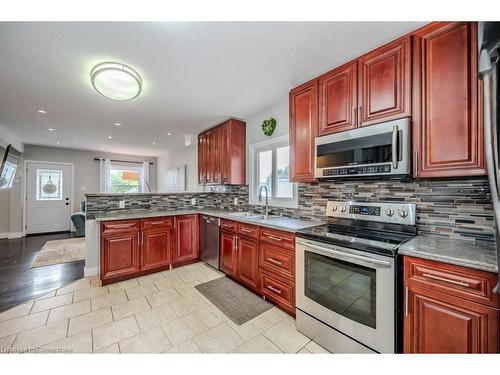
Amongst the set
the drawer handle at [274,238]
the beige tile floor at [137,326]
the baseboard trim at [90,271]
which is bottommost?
the beige tile floor at [137,326]

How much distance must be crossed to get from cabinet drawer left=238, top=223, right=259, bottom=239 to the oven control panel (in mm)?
820

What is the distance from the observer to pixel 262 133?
10.7ft

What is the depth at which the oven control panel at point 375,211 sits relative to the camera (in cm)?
171

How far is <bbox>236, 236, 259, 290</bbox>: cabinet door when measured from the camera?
244cm

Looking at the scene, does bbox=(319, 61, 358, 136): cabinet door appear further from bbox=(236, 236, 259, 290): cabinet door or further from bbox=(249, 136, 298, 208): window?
bbox=(236, 236, 259, 290): cabinet door

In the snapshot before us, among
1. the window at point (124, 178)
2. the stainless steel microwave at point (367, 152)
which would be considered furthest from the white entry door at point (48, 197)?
the stainless steel microwave at point (367, 152)

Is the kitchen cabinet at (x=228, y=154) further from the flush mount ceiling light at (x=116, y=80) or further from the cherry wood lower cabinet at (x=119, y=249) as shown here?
the flush mount ceiling light at (x=116, y=80)

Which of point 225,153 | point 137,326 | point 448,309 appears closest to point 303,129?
point 225,153

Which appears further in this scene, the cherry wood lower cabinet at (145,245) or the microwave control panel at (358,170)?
the cherry wood lower cabinet at (145,245)

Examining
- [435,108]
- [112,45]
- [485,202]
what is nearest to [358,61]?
[435,108]

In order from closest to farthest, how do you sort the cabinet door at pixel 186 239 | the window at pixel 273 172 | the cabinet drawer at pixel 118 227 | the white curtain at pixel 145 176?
the cabinet drawer at pixel 118 227
the window at pixel 273 172
the cabinet door at pixel 186 239
the white curtain at pixel 145 176

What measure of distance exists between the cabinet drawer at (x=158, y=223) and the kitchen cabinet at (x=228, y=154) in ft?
3.46

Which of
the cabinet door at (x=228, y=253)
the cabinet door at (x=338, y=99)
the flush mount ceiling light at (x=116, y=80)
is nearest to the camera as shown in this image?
the cabinet door at (x=338, y=99)

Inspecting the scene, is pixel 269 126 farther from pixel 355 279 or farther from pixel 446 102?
pixel 355 279
